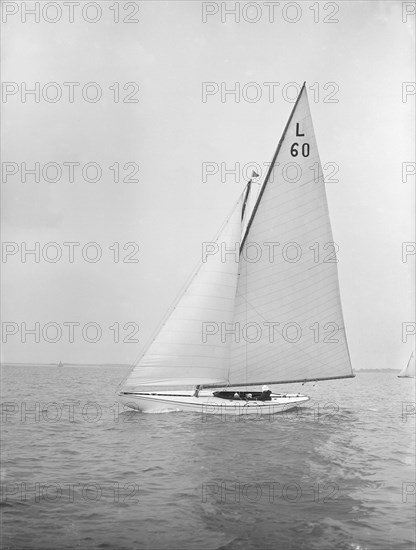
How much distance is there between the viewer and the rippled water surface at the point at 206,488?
10242 mm

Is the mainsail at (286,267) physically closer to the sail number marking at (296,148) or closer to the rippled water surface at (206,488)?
the sail number marking at (296,148)

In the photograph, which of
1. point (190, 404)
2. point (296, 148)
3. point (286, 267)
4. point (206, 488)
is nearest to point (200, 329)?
point (190, 404)

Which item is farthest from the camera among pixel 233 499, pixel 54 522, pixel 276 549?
pixel 233 499

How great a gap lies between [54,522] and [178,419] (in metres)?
16.4

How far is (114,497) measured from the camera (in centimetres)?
1269

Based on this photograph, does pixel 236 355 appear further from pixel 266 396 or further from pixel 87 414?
pixel 87 414

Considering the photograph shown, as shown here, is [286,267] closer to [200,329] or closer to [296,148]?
[200,329]

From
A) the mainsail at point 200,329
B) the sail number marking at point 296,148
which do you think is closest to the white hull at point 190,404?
the mainsail at point 200,329

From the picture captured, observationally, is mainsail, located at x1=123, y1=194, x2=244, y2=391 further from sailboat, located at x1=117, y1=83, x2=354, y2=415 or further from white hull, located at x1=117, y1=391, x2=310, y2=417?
white hull, located at x1=117, y1=391, x2=310, y2=417

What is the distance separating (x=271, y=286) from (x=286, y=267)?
1.18m

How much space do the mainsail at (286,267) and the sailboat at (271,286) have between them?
0.16ft

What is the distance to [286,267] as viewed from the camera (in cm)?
2803

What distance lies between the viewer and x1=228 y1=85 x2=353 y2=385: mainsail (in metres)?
28.1

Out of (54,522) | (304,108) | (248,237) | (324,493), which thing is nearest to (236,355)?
(248,237)
